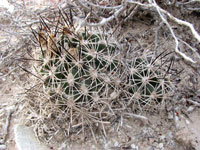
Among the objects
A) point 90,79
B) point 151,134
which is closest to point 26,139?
point 90,79

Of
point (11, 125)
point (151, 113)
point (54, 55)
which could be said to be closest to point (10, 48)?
point (11, 125)

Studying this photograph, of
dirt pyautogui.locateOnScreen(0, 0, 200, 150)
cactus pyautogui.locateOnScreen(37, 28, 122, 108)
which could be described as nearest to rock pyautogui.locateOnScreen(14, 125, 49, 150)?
dirt pyautogui.locateOnScreen(0, 0, 200, 150)

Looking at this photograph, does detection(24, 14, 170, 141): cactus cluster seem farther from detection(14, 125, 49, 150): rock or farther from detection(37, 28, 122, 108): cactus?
detection(14, 125, 49, 150): rock

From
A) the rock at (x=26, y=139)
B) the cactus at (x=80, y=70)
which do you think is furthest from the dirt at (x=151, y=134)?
the cactus at (x=80, y=70)

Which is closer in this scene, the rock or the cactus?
the cactus

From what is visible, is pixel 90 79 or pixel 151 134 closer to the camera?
pixel 90 79

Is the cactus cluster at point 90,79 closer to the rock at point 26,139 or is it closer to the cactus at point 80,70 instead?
the cactus at point 80,70

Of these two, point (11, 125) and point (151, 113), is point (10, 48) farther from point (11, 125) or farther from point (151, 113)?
point (151, 113)

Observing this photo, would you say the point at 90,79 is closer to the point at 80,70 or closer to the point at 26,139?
the point at 80,70
